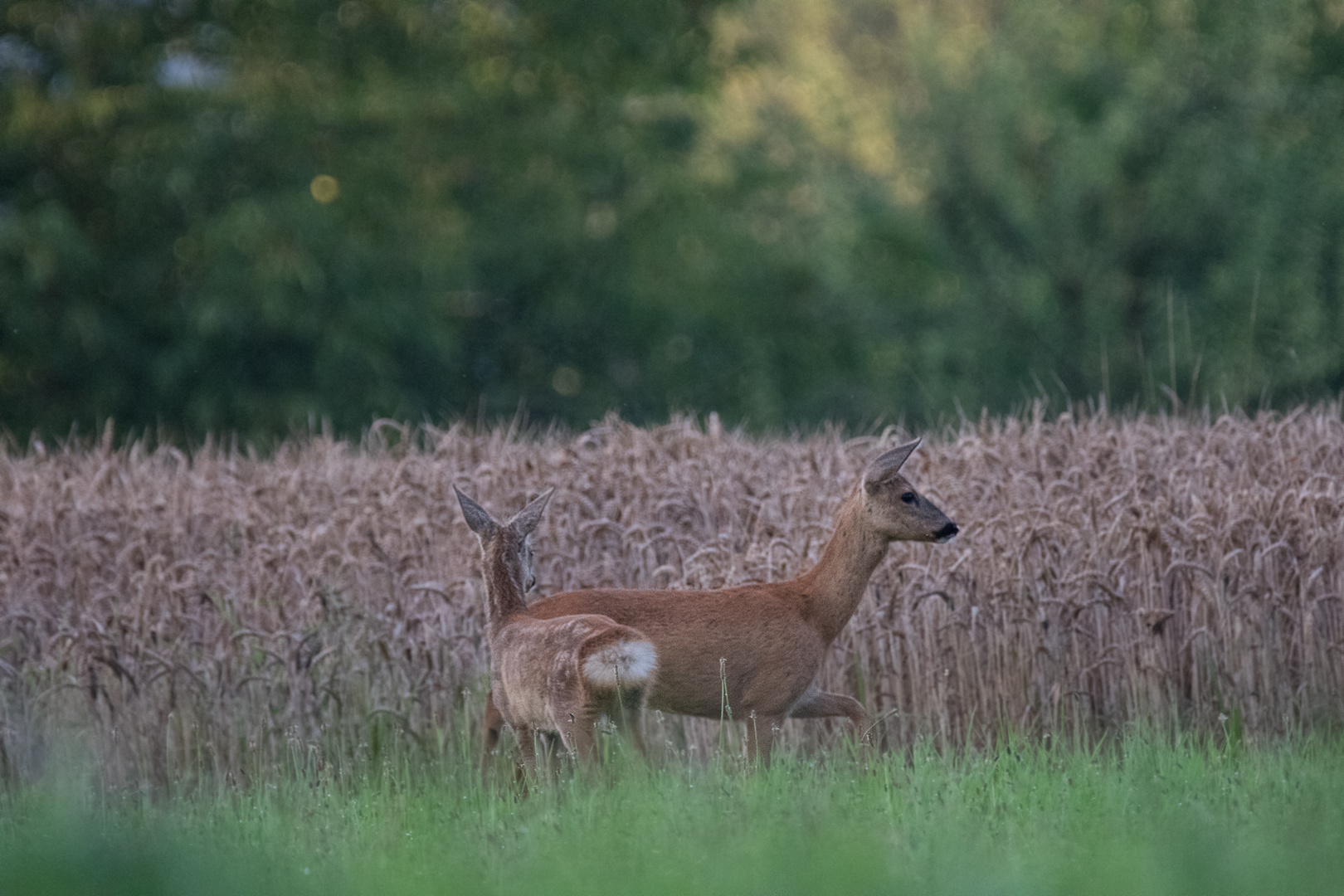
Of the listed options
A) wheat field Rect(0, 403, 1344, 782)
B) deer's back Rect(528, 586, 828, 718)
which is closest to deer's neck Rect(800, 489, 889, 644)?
deer's back Rect(528, 586, 828, 718)

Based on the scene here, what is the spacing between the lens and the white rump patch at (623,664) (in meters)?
5.51

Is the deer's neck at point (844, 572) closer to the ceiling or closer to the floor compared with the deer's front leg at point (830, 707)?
closer to the ceiling

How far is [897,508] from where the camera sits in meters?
6.91

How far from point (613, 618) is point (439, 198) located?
21.2 m

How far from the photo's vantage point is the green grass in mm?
4359

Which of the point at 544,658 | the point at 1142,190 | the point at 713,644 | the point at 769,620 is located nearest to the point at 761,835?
the point at 544,658

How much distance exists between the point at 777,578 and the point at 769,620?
57.9 inches

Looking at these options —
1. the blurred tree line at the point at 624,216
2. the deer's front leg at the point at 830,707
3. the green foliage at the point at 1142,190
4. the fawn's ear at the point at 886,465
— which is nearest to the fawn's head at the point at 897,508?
the fawn's ear at the point at 886,465

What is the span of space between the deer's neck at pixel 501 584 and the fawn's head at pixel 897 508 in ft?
4.84

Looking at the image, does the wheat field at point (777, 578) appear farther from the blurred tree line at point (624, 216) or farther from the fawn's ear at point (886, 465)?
the blurred tree line at point (624, 216)

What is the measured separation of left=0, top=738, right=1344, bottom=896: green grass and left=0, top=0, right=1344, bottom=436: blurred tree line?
1639 centimetres

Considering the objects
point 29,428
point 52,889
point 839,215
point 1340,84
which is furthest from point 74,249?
point 52,889

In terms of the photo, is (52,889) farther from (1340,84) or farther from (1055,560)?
(1340,84)

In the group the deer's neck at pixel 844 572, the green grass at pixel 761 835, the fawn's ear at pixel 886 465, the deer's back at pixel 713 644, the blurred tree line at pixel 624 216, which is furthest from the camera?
the blurred tree line at pixel 624 216
